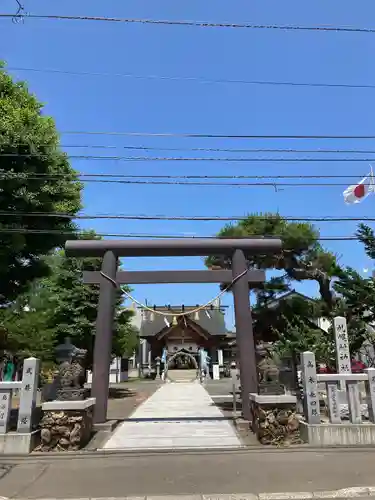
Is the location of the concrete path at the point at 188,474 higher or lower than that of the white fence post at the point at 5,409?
lower

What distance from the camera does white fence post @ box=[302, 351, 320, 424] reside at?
8.41m

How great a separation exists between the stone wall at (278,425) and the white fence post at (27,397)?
459cm

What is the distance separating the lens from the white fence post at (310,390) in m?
8.41

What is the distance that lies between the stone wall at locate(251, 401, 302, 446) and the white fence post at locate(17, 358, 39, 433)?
4.59 meters

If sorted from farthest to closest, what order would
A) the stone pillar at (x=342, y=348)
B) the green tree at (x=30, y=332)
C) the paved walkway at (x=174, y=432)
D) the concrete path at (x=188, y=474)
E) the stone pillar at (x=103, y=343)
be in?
the green tree at (x=30, y=332), the stone pillar at (x=342, y=348), the stone pillar at (x=103, y=343), the paved walkway at (x=174, y=432), the concrete path at (x=188, y=474)

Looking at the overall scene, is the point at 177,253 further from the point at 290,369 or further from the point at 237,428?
the point at 290,369

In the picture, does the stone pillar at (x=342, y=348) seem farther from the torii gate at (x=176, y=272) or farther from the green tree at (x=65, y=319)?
the green tree at (x=65, y=319)

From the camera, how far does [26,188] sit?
489 inches

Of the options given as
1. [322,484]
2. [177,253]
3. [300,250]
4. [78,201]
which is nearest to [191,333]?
[300,250]

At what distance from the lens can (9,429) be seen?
8.49 m

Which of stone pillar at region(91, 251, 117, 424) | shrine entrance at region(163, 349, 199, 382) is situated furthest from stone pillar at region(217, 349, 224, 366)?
stone pillar at region(91, 251, 117, 424)

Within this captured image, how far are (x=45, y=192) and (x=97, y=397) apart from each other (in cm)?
654

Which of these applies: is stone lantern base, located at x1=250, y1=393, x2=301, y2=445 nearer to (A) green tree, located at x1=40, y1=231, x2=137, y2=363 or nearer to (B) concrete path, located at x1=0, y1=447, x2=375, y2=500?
(B) concrete path, located at x1=0, y1=447, x2=375, y2=500

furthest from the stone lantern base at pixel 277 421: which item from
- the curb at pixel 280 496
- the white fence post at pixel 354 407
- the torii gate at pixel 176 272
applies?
the curb at pixel 280 496
